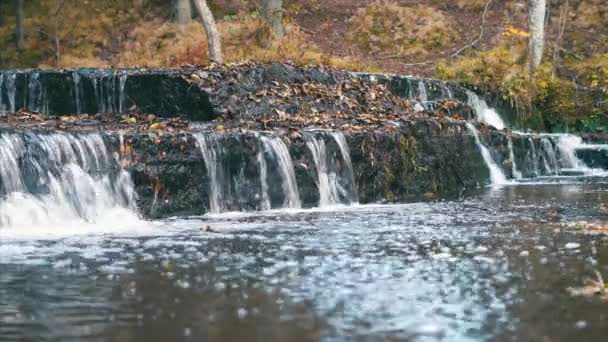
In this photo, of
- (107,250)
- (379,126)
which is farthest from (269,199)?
(107,250)

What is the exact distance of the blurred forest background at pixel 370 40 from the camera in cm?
2372

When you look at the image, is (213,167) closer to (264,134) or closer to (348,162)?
(264,134)

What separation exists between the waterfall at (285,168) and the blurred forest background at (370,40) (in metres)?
9.15

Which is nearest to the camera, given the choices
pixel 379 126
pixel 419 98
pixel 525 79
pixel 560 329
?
pixel 560 329

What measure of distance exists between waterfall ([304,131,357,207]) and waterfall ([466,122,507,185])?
4.11 metres

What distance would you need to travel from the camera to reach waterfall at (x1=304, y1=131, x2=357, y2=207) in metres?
14.1

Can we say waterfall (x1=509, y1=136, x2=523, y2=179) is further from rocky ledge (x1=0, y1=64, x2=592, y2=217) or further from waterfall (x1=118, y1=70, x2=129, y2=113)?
waterfall (x1=118, y1=70, x2=129, y2=113)

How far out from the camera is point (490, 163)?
18266mm

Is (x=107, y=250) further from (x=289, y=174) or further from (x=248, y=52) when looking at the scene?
(x=248, y=52)

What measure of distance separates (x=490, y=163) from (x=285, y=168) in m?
6.04

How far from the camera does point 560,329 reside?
17.7 ft

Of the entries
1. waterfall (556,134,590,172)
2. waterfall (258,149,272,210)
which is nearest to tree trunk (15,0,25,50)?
waterfall (556,134,590,172)

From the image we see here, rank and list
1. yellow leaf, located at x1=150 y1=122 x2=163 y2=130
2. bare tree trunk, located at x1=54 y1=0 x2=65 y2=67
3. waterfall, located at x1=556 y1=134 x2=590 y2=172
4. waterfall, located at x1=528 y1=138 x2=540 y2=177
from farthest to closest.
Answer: bare tree trunk, located at x1=54 y1=0 x2=65 y2=67, waterfall, located at x1=556 y1=134 x2=590 y2=172, waterfall, located at x1=528 y1=138 x2=540 y2=177, yellow leaf, located at x1=150 y1=122 x2=163 y2=130

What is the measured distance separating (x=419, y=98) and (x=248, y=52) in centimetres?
505
